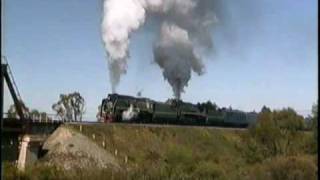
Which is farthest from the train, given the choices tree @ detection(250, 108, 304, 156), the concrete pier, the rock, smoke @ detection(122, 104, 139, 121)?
the concrete pier

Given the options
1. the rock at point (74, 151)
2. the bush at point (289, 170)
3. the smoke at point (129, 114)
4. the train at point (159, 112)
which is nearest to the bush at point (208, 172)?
the bush at point (289, 170)

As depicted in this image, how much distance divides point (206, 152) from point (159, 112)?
6816 mm

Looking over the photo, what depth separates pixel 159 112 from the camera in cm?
6394

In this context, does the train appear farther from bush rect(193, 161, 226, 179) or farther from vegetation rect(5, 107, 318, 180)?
bush rect(193, 161, 226, 179)

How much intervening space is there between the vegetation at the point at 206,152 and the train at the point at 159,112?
2.24 meters

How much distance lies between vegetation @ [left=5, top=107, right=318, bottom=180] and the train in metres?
2.24

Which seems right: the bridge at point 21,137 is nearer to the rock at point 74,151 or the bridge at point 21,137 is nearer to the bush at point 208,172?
the rock at point 74,151

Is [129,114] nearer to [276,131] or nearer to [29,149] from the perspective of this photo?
[29,149]

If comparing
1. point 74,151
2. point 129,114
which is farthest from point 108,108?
point 74,151

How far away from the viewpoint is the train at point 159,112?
6044 cm

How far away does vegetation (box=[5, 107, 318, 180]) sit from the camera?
144ft

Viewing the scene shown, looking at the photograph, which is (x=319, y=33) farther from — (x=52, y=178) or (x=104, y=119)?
(x=104, y=119)

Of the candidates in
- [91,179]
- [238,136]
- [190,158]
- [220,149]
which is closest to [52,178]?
[91,179]

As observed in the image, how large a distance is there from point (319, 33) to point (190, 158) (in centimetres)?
5214
